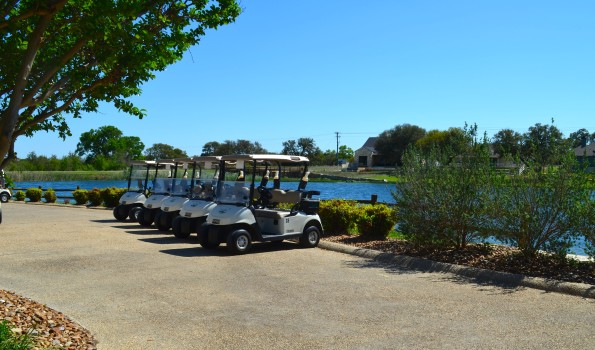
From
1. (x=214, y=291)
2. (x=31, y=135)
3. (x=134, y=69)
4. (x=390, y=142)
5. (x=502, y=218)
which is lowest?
(x=214, y=291)

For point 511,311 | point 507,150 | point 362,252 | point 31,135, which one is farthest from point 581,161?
point 31,135

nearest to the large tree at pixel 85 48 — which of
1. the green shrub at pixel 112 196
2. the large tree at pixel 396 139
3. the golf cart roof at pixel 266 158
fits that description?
the golf cart roof at pixel 266 158

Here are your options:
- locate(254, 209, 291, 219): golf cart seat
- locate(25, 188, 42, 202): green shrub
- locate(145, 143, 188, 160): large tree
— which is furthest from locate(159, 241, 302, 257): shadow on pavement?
locate(145, 143, 188, 160): large tree

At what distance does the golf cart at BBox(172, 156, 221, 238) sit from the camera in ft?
42.7

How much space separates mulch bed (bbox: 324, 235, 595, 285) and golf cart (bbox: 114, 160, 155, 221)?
8430 millimetres

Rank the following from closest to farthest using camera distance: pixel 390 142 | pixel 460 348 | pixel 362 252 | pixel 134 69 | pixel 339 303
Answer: pixel 460 348 → pixel 134 69 → pixel 339 303 → pixel 362 252 → pixel 390 142

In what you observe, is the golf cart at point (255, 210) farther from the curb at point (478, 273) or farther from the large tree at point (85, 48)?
the large tree at point (85, 48)

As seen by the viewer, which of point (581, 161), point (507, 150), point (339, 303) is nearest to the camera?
point (339, 303)

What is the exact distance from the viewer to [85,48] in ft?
22.8

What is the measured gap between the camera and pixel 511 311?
21.8 ft

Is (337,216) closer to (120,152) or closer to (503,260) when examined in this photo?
(503,260)

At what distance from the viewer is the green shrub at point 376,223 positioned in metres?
12.3

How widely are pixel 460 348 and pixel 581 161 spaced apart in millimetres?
4967

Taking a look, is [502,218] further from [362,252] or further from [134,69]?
[134,69]
